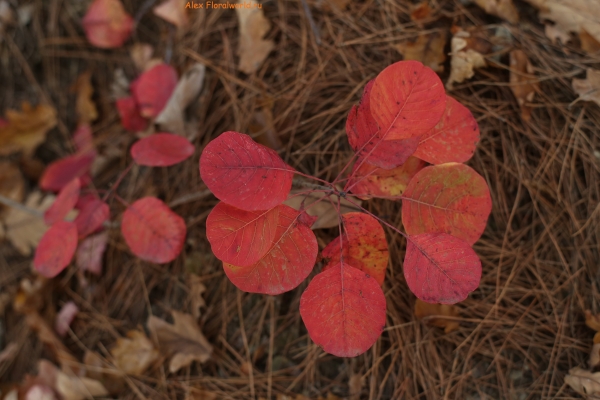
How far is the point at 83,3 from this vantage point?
2.09m

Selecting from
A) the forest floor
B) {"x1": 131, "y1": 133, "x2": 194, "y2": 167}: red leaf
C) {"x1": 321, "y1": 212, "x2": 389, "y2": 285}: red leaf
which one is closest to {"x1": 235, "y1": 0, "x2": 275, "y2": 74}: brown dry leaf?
the forest floor

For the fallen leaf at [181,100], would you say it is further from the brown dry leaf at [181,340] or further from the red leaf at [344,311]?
the red leaf at [344,311]

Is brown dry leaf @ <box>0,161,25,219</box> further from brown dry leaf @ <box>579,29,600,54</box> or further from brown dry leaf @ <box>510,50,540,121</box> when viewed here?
brown dry leaf @ <box>579,29,600,54</box>

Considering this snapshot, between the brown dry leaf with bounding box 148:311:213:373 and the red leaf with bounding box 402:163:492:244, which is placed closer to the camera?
the red leaf with bounding box 402:163:492:244

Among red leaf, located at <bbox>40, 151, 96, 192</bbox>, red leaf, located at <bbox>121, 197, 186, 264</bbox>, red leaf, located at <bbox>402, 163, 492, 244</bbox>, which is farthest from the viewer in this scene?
red leaf, located at <bbox>40, 151, 96, 192</bbox>

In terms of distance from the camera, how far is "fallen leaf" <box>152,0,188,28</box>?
5.96 feet

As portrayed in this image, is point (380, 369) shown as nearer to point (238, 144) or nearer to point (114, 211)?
point (238, 144)

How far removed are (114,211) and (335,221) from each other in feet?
3.26

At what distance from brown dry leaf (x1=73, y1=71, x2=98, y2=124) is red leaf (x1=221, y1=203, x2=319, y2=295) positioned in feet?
4.48

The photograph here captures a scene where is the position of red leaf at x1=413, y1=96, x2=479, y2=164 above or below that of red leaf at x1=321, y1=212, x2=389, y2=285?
above

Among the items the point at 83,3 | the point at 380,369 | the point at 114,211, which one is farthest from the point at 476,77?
the point at 83,3

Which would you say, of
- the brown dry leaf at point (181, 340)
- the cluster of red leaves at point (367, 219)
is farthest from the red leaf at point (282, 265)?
the brown dry leaf at point (181, 340)

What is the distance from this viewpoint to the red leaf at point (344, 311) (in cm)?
103

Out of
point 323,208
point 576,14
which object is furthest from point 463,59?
point 323,208
